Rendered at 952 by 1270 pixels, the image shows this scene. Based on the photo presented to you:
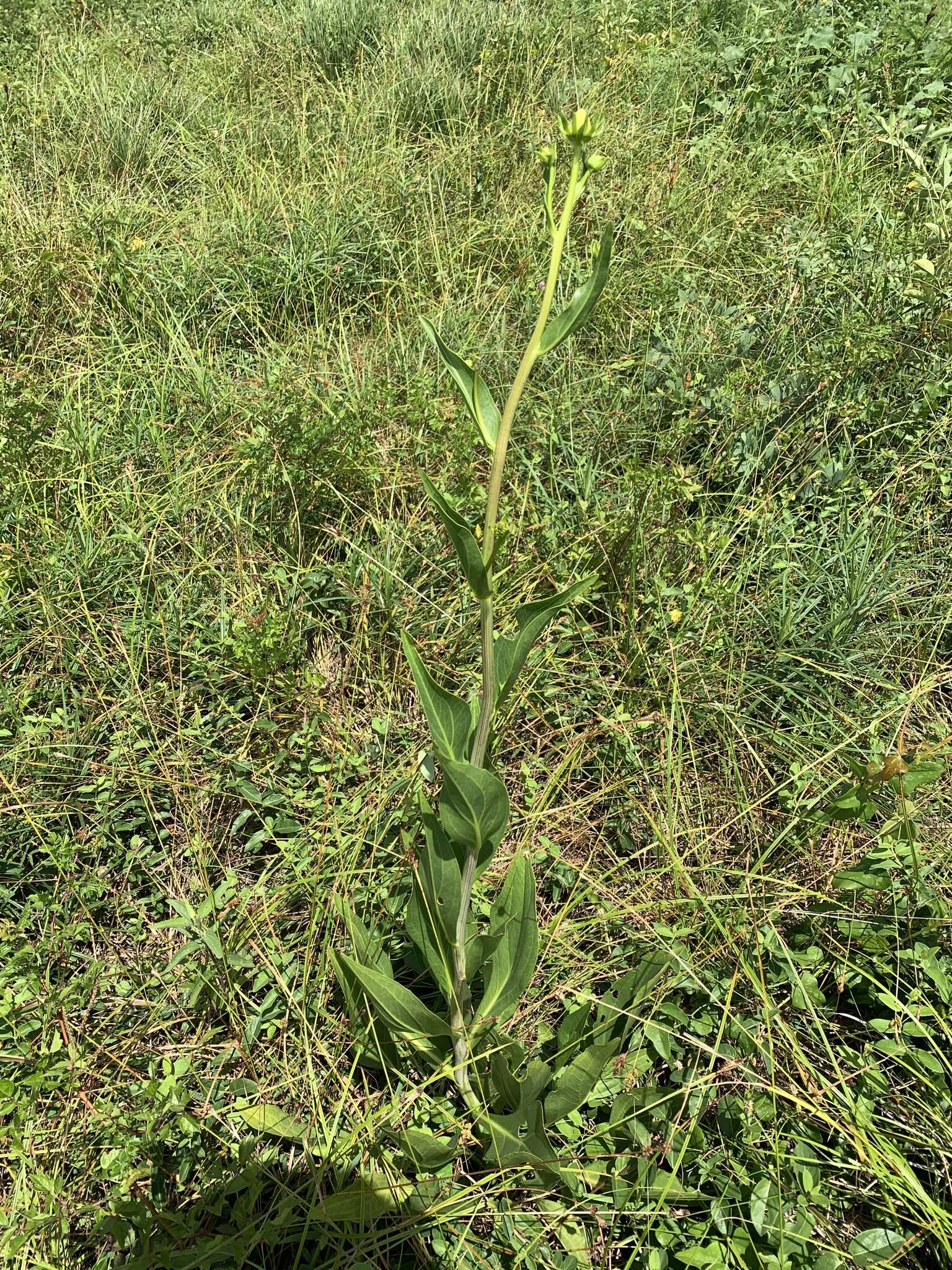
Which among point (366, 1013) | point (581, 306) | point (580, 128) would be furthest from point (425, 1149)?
point (580, 128)

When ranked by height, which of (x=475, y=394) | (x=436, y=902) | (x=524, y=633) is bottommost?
(x=436, y=902)

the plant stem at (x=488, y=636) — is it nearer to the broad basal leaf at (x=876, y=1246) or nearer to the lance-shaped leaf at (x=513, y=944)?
the lance-shaped leaf at (x=513, y=944)

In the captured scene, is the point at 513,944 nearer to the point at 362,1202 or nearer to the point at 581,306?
the point at 362,1202

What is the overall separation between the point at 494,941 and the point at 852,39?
12.5ft

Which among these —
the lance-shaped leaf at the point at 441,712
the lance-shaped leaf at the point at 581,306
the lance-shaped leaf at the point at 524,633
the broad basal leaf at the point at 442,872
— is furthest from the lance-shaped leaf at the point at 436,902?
the lance-shaped leaf at the point at 581,306

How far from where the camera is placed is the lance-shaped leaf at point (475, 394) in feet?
3.22

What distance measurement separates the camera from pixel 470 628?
205 cm

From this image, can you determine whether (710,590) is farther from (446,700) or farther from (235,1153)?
(235,1153)

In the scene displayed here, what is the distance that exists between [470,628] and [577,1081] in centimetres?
101

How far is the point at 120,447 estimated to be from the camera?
7.88ft

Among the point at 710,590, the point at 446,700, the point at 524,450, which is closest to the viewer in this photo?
the point at 446,700

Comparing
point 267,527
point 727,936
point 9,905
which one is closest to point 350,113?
point 267,527

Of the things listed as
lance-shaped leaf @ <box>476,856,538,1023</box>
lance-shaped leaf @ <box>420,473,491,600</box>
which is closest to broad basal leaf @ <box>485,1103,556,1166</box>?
lance-shaped leaf @ <box>476,856,538,1023</box>

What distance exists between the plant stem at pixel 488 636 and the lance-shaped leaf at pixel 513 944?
0.05m
